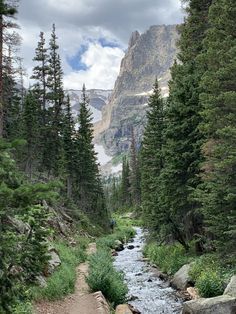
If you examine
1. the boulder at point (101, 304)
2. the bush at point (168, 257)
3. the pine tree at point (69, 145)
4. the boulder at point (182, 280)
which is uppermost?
the pine tree at point (69, 145)

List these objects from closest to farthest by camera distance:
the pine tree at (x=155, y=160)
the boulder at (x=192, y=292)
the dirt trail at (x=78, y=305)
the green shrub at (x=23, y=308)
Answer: the green shrub at (x=23, y=308), the dirt trail at (x=78, y=305), the boulder at (x=192, y=292), the pine tree at (x=155, y=160)

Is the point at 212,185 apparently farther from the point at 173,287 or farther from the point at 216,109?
the point at 173,287

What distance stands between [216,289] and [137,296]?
13.5ft

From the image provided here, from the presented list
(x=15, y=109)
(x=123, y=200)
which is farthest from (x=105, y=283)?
(x=123, y=200)

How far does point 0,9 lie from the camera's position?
700 cm

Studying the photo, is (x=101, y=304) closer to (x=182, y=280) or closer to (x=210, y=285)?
(x=210, y=285)

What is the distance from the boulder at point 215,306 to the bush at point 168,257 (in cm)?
899

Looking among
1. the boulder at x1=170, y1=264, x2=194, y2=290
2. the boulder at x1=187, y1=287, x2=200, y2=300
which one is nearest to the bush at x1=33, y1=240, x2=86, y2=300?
the boulder at x1=170, y1=264, x2=194, y2=290

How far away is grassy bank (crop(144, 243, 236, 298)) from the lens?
16688mm

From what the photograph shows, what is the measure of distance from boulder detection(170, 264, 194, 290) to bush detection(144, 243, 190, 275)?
6.94 feet

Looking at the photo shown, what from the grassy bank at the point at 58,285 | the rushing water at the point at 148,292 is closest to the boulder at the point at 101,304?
the grassy bank at the point at 58,285

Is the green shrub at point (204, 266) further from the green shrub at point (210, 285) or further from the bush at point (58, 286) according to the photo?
the bush at point (58, 286)

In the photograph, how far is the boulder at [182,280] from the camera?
19.3m

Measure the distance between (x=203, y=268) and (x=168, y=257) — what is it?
737cm
